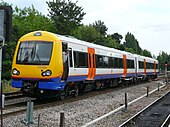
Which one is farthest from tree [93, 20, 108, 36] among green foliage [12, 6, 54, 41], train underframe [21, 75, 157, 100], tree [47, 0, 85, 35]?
train underframe [21, 75, 157, 100]

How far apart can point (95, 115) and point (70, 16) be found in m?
37.1

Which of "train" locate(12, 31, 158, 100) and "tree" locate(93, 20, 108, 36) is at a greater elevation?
"tree" locate(93, 20, 108, 36)

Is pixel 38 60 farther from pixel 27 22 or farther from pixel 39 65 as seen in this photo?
pixel 27 22

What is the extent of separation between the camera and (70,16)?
156ft

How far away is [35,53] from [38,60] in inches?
15.5

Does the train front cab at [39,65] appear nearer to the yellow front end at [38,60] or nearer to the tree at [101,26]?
the yellow front end at [38,60]

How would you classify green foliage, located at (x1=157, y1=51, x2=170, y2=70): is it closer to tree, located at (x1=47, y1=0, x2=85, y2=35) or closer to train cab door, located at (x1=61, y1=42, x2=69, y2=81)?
tree, located at (x1=47, y1=0, x2=85, y2=35)

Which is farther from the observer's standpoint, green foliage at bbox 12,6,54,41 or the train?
green foliage at bbox 12,6,54,41

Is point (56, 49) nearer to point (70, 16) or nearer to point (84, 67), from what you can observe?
point (84, 67)

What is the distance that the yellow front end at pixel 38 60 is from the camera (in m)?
13.7

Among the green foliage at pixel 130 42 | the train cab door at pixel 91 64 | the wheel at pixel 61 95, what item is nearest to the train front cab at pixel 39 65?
the wheel at pixel 61 95

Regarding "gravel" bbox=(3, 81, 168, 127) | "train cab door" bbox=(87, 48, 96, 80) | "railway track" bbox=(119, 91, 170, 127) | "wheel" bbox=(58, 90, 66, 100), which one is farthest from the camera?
"train cab door" bbox=(87, 48, 96, 80)

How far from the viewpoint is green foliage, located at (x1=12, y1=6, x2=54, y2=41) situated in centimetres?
4214

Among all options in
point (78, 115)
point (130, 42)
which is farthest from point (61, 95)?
point (130, 42)
